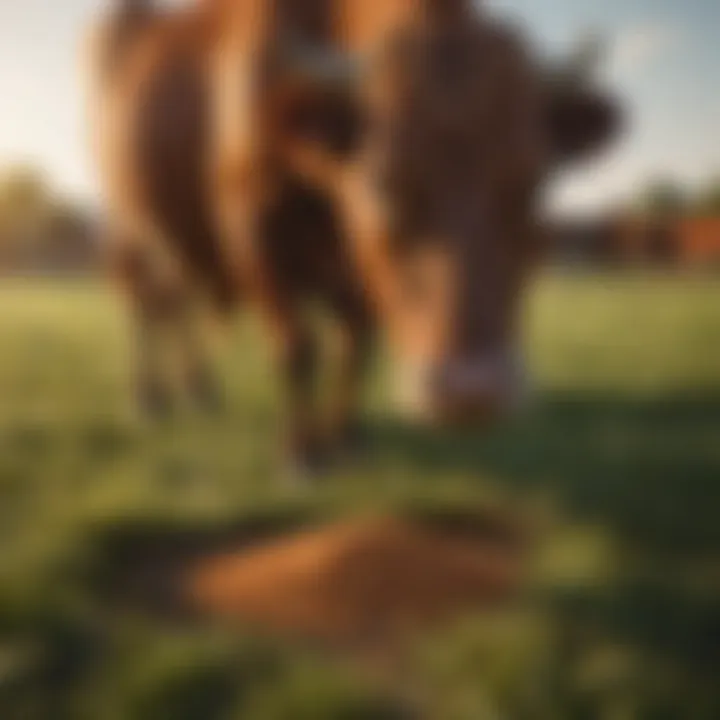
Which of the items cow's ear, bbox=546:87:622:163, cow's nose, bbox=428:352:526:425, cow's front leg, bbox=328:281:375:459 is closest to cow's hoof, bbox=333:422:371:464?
cow's front leg, bbox=328:281:375:459

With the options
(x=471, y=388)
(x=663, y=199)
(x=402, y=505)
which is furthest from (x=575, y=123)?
(x=402, y=505)

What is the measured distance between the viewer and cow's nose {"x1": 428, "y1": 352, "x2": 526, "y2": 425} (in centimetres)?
73

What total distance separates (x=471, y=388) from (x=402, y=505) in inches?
5.6

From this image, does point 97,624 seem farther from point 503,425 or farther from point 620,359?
point 620,359

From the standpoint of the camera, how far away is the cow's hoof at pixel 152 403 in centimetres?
84

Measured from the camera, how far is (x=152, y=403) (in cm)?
84

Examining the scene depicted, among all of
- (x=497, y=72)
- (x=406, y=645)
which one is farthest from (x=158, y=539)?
(x=497, y=72)

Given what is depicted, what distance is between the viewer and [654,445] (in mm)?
842

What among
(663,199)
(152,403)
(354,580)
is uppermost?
(663,199)

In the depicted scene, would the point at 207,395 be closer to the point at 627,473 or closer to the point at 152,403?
the point at 152,403

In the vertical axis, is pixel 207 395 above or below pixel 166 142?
below

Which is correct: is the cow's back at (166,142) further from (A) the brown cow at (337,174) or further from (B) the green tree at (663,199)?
(B) the green tree at (663,199)

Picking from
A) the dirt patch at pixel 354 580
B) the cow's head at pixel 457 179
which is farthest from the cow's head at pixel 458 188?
the dirt patch at pixel 354 580

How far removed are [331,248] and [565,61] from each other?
0.22 meters
